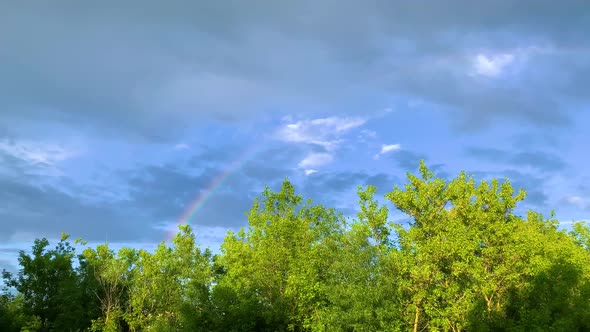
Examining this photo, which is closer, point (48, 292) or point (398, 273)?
point (398, 273)

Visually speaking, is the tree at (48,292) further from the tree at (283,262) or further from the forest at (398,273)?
the tree at (283,262)

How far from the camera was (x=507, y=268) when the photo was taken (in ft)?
181

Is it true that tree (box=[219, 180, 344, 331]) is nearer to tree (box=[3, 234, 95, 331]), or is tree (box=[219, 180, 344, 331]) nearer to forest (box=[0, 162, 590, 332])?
forest (box=[0, 162, 590, 332])

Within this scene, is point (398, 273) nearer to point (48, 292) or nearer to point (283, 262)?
point (283, 262)

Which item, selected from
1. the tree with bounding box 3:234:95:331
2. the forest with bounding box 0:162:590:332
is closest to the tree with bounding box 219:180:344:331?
the forest with bounding box 0:162:590:332

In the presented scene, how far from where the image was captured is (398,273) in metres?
49.4

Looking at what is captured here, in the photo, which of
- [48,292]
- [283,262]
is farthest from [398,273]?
[48,292]

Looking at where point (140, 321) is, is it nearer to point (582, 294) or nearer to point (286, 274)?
point (286, 274)

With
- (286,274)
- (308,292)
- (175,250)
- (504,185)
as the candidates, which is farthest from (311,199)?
(175,250)

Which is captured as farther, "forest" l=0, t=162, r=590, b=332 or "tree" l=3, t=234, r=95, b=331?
"tree" l=3, t=234, r=95, b=331

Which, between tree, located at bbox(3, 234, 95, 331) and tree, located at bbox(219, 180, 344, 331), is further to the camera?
tree, located at bbox(3, 234, 95, 331)

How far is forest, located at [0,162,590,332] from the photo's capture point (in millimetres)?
46781

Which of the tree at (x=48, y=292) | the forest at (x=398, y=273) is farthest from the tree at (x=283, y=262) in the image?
the tree at (x=48, y=292)

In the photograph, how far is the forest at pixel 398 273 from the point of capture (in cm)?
4678
